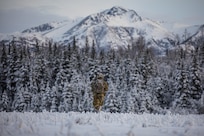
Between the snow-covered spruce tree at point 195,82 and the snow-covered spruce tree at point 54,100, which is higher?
the snow-covered spruce tree at point 195,82

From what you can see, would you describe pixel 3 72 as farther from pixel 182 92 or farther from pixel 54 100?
pixel 182 92

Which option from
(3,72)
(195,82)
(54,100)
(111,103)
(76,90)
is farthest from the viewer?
(3,72)

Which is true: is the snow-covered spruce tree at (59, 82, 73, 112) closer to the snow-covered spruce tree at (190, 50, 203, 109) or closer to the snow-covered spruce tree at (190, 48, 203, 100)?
the snow-covered spruce tree at (190, 50, 203, 109)

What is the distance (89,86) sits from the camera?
215 feet

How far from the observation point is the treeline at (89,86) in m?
58.6

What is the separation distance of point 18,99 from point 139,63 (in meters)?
32.8

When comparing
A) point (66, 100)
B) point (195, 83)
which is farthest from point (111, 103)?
point (195, 83)

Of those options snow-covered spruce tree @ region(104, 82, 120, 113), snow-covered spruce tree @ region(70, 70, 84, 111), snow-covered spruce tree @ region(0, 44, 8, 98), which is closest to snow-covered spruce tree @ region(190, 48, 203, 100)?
snow-covered spruce tree @ region(104, 82, 120, 113)

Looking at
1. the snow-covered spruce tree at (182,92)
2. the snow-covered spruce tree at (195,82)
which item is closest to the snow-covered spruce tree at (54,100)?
the snow-covered spruce tree at (182,92)

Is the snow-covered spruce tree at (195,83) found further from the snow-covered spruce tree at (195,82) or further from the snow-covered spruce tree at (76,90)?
the snow-covered spruce tree at (76,90)

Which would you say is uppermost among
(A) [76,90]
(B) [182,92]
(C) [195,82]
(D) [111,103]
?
(C) [195,82]

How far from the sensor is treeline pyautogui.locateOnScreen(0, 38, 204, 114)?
192 feet

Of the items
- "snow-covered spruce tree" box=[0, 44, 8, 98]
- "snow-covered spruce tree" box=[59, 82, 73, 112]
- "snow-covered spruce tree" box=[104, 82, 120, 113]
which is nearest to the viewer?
"snow-covered spruce tree" box=[104, 82, 120, 113]

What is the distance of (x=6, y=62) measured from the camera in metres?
81.3
